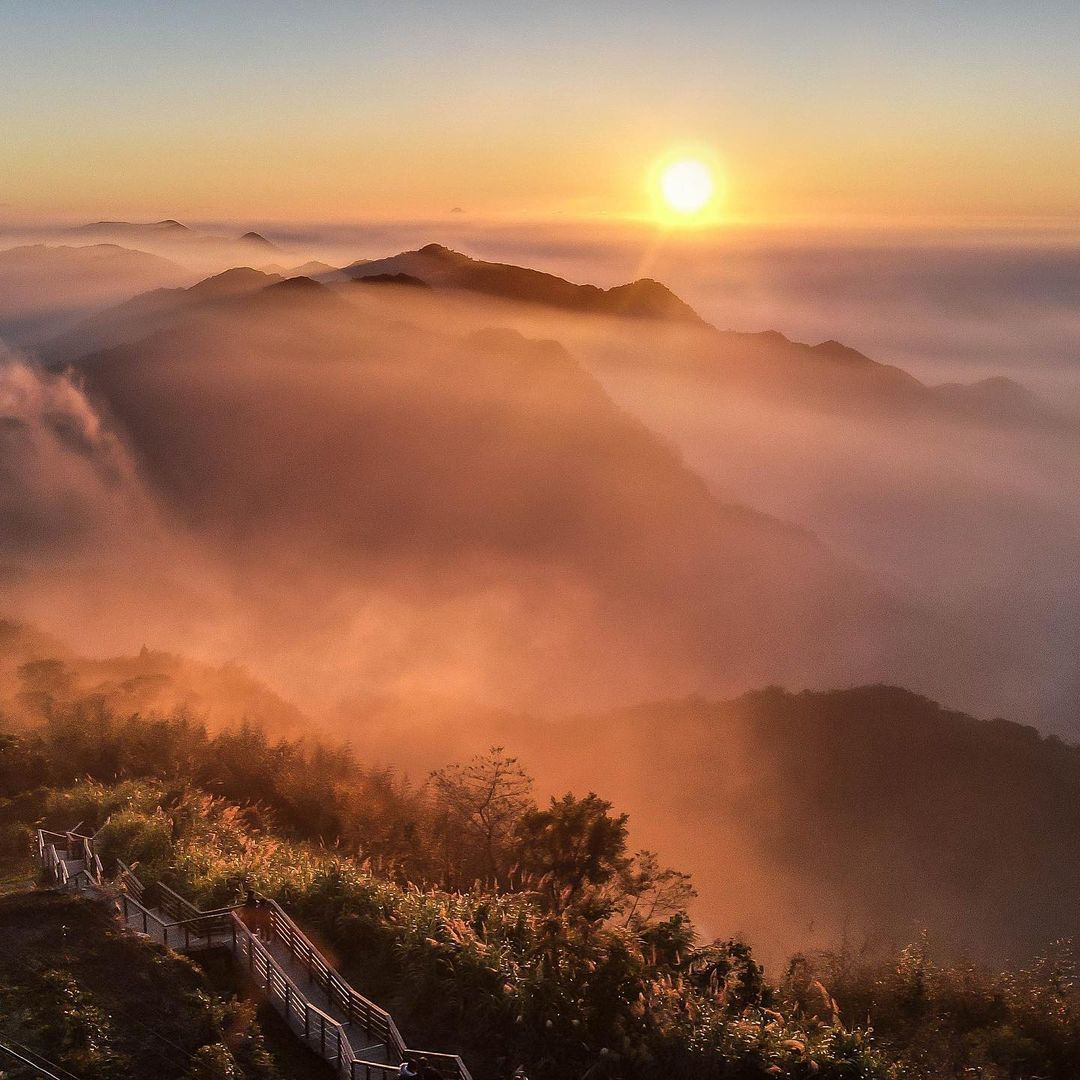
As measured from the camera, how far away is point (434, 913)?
2256 centimetres

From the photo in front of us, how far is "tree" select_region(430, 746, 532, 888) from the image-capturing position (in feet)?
107

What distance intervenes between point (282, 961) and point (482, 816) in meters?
13.7

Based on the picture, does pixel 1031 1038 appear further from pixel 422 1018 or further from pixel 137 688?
pixel 137 688

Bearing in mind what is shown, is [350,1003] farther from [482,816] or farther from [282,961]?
[482,816]

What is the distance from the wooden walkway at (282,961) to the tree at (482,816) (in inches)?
413

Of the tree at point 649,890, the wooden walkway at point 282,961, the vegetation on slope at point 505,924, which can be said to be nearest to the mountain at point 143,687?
the vegetation on slope at point 505,924

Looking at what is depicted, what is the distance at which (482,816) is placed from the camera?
34094mm

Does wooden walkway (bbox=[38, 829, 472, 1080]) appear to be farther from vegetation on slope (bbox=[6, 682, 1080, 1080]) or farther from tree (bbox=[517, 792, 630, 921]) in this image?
tree (bbox=[517, 792, 630, 921])

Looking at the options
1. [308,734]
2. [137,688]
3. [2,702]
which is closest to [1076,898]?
[308,734]

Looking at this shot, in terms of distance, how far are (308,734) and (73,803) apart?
766 inches

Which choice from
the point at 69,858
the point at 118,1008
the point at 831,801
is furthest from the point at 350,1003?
the point at 831,801

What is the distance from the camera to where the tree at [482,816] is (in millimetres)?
32500

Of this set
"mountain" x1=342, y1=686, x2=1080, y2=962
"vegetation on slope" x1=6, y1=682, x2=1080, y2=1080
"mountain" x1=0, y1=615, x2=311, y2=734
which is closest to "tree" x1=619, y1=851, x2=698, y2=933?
"vegetation on slope" x1=6, y1=682, x2=1080, y2=1080

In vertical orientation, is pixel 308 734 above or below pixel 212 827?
above
